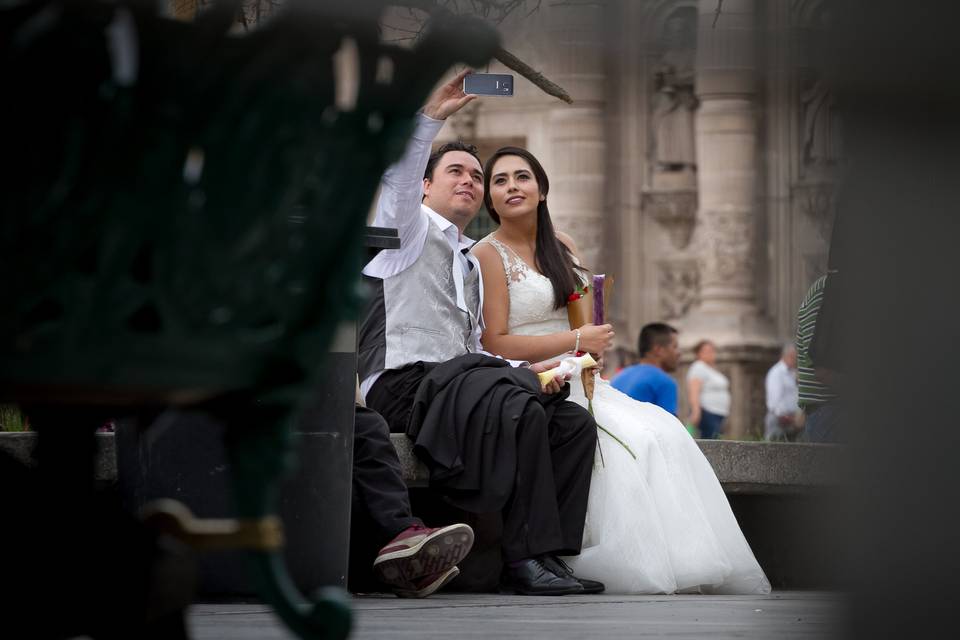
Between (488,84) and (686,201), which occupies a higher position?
(686,201)

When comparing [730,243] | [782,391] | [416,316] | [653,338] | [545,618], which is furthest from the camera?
[730,243]

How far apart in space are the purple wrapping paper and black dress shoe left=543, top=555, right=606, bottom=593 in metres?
1.28

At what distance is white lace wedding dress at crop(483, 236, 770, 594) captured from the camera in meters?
6.63

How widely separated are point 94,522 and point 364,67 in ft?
2.25

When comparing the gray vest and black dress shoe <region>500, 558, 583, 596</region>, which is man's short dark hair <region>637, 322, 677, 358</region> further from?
black dress shoe <region>500, 558, 583, 596</region>

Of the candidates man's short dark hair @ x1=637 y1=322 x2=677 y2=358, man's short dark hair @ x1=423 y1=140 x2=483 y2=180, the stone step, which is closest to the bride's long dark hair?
man's short dark hair @ x1=423 y1=140 x2=483 y2=180

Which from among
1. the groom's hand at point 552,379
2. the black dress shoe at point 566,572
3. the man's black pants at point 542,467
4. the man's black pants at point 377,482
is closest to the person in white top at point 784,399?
the groom's hand at point 552,379

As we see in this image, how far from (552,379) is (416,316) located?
1.92ft

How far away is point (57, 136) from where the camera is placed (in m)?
1.76

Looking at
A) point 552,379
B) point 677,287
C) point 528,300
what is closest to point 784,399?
point 677,287

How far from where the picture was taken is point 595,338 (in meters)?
7.06

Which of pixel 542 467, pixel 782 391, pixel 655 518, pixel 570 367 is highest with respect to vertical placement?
pixel 570 367

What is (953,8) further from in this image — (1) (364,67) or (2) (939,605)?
(1) (364,67)

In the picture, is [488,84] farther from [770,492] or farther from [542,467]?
[770,492]
